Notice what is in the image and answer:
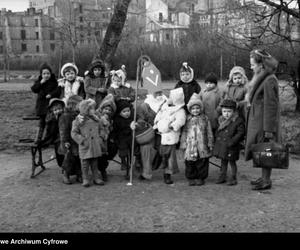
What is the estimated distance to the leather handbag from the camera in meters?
5.44

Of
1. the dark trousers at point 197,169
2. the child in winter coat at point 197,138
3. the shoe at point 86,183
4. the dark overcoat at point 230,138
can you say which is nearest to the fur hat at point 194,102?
the child in winter coat at point 197,138

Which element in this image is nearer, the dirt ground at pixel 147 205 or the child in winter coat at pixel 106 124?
the dirt ground at pixel 147 205

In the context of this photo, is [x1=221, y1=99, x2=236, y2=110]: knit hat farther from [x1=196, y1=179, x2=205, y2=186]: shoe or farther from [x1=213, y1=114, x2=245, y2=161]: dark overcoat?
[x1=196, y1=179, x2=205, y2=186]: shoe

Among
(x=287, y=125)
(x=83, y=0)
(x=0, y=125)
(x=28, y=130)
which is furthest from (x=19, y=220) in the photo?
(x=83, y=0)

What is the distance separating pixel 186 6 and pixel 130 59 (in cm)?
4019

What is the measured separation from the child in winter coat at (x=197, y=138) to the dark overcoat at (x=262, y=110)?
582 millimetres

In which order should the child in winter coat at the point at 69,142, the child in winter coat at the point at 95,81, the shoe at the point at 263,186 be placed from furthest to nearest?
1. the child in winter coat at the point at 95,81
2. the child in winter coat at the point at 69,142
3. the shoe at the point at 263,186

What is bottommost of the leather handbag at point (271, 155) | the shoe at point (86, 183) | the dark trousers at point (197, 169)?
the shoe at point (86, 183)

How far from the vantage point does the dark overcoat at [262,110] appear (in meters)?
5.39

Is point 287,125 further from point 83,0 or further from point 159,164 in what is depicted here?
point 83,0

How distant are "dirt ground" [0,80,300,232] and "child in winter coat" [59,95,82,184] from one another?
0.83ft

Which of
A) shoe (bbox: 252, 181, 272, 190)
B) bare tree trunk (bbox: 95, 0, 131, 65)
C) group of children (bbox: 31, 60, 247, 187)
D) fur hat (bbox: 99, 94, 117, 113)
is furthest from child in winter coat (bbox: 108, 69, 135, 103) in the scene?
bare tree trunk (bbox: 95, 0, 131, 65)

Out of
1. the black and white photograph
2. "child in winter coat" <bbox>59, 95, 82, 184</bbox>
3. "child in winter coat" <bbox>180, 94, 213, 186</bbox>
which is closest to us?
the black and white photograph

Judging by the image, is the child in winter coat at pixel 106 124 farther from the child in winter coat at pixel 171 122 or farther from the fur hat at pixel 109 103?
the child in winter coat at pixel 171 122
